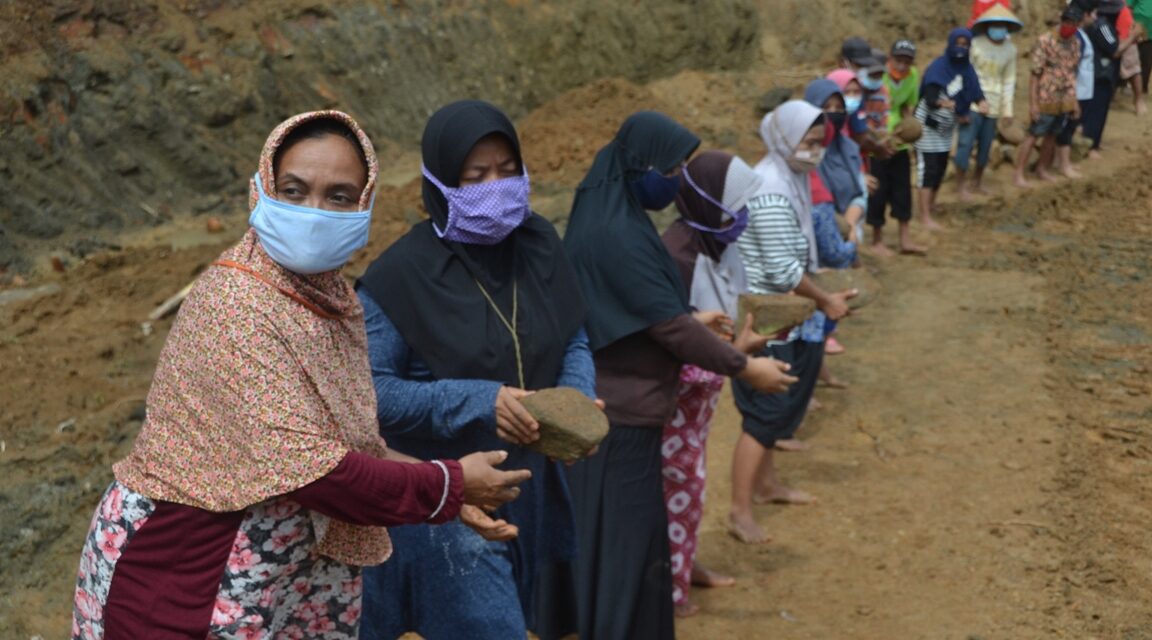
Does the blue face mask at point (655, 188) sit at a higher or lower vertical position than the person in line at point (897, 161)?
higher

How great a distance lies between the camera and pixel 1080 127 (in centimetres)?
1483

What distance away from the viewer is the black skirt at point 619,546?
14.7 ft

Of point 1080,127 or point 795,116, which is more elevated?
point 795,116

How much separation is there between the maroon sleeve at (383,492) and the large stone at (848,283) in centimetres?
338

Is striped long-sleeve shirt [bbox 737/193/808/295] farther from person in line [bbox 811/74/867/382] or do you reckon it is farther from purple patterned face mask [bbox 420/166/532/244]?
purple patterned face mask [bbox 420/166/532/244]

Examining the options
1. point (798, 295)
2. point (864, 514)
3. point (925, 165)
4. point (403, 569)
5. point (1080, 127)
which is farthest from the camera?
point (1080, 127)

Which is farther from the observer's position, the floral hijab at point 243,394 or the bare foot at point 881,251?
the bare foot at point 881,251

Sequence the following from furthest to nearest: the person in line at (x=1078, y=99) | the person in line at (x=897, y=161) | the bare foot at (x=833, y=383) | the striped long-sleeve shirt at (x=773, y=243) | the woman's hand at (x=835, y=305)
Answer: the person in line at (x=1078, y=99) → the person in line at (x=897, y=161) → the bare foot at (x=833, y=383) → the woman's hand at (x=835, y=305) → the striped long-sleeve shirt at (x=773, y=243)

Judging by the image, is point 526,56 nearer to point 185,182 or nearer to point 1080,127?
point 185,182

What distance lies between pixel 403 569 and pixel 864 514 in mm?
3662

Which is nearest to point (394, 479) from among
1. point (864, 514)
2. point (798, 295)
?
point (798, 295)

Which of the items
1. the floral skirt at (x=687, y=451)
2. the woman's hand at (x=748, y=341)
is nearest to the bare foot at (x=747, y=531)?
the floral skirt at (x=687, y=451)

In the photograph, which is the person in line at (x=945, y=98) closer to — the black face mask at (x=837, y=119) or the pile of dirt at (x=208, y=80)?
the black face mask at (x=837, y=119)

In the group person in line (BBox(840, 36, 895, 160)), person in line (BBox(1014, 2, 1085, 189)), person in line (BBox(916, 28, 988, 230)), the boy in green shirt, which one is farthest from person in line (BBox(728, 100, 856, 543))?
person in line (BBox(1014, 2, 1085, 189))
